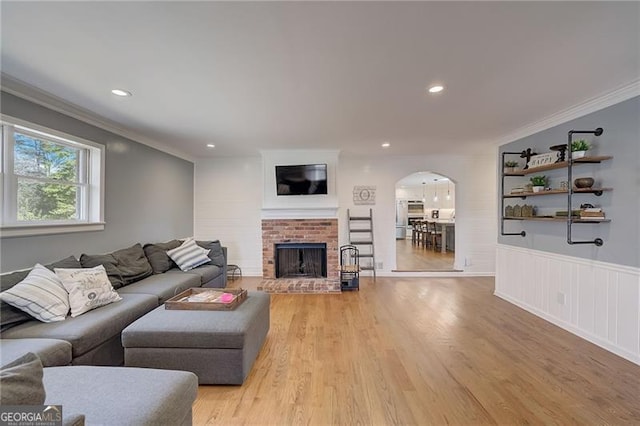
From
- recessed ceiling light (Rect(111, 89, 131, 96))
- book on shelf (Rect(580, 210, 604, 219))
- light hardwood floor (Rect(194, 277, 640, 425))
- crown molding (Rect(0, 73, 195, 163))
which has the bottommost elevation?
light hardwood floor (Rect(194, 277, 640, 425))

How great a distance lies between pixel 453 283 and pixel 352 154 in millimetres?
3050

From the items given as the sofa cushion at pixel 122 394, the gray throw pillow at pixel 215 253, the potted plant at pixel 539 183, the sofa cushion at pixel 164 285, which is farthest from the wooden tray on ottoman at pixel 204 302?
the potted plant at pixel 539 183

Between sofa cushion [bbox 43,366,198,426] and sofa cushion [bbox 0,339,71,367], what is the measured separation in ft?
1.29

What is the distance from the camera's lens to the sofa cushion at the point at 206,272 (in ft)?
12.6

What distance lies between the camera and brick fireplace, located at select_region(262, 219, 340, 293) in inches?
200

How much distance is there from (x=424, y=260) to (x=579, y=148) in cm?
470

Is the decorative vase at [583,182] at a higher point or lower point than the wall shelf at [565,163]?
lower

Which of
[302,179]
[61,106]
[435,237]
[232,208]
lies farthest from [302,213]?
[435,237]

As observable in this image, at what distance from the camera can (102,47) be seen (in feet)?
6.09

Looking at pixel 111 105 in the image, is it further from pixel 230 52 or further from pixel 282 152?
pixel 282 152

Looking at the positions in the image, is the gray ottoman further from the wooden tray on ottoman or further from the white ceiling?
the white ceiling

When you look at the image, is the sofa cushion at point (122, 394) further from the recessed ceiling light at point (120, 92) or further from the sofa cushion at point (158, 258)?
the sofa cushion at point (158, 258)

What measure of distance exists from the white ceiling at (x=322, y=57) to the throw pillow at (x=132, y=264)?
5.35 ft

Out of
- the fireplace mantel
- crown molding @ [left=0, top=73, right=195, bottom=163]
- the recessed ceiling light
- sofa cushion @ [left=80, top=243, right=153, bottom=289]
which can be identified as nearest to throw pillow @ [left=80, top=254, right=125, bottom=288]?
sofa cushion @ [left=80, top=243, right=153, bottom=289]
